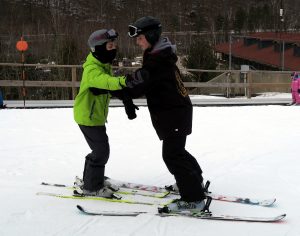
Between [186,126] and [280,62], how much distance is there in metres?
34.5

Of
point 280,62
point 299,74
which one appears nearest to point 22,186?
point 299,74

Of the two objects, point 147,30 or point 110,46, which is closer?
point 147,30

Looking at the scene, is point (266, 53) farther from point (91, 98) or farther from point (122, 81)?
point (122, 81)

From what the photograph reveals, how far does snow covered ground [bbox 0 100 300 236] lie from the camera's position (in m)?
3.24

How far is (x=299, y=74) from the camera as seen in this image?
1415 cm

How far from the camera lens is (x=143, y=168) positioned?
508cm

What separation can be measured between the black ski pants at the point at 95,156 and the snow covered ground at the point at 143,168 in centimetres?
22

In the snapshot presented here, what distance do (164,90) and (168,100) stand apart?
78mm

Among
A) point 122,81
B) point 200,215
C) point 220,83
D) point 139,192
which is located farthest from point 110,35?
point 220,83

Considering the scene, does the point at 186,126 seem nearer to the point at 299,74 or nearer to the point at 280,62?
the point at 299,74

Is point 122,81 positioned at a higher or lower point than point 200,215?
higher

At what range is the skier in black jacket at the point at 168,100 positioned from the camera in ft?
11.1

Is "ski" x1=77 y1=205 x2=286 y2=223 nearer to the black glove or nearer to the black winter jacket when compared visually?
the black winter jacket

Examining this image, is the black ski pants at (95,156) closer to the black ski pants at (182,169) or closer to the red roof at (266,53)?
the black ski pants at (182,169)
